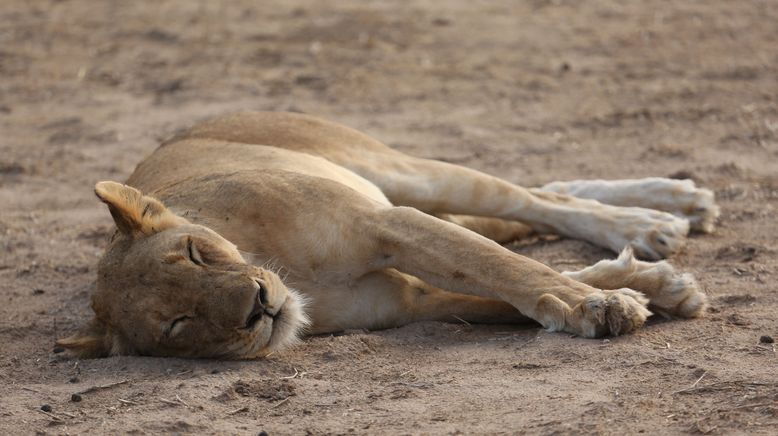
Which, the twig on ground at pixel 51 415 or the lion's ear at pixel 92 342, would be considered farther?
the lion's ear at pixel 92 342

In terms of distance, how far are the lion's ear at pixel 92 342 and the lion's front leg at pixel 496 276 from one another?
101 centimetres

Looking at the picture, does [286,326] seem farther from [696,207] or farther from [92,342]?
[696,207]

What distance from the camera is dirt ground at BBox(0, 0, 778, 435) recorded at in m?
3.89

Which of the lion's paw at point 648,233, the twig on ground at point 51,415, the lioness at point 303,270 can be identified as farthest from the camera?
the lion's paw at point 648,233

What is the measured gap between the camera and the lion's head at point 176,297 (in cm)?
418

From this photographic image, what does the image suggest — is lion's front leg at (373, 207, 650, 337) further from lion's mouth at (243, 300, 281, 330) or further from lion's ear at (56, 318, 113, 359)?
lion's ear at (56, 318, 113, 359)

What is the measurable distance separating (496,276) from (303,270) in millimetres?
728

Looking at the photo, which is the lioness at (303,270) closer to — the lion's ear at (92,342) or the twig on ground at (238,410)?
the lion's ear at (92,342)

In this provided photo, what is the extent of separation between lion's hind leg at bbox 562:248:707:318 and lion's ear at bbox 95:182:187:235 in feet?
5.37

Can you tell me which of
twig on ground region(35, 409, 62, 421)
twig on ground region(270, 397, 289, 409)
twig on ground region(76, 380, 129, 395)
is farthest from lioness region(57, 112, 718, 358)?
twig on ground region(35, 409, 62, 421)

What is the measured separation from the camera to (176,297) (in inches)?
167

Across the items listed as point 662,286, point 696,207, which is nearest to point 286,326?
point 662,286

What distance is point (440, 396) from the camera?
3943mm

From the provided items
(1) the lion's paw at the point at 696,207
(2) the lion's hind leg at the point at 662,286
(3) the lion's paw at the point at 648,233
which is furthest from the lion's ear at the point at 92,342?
(1) the lion's paw at the point at 696,207
